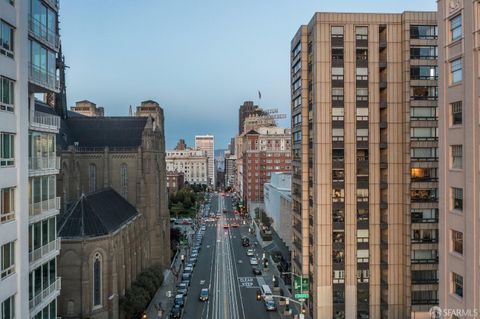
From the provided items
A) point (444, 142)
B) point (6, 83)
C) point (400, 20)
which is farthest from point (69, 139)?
point (444, 142)

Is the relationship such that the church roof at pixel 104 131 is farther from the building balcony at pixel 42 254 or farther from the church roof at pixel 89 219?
the building balcony at pixel 42 254

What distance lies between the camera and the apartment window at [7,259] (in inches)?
696

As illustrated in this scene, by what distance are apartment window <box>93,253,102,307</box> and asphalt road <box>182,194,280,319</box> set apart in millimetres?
11576

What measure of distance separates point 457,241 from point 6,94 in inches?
851

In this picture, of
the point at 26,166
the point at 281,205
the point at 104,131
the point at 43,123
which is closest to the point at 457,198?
the point at 26,166

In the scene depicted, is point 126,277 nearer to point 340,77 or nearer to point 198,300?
point 198,300

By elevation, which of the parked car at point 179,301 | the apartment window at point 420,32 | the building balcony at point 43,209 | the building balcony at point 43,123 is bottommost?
the parked car at point 179,301

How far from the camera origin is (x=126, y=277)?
58812 millimetres

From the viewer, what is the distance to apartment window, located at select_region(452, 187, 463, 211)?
21784 mm

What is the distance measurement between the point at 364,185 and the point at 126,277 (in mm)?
32910

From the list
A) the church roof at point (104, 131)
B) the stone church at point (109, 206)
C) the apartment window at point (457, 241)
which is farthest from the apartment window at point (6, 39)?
the church roof at point (104, 131)

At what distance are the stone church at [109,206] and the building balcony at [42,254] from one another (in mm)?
27284

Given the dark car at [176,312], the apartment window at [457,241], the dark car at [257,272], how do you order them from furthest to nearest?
the dark car at [257,272] → the dark car at [176,312] → the apartment window at [457,241]

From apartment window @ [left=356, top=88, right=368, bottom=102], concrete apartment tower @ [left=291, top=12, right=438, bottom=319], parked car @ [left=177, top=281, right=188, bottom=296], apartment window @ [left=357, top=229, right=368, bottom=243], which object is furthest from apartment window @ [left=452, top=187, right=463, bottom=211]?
parked car @ [left=177, top=281, right=188, bottom=296]
